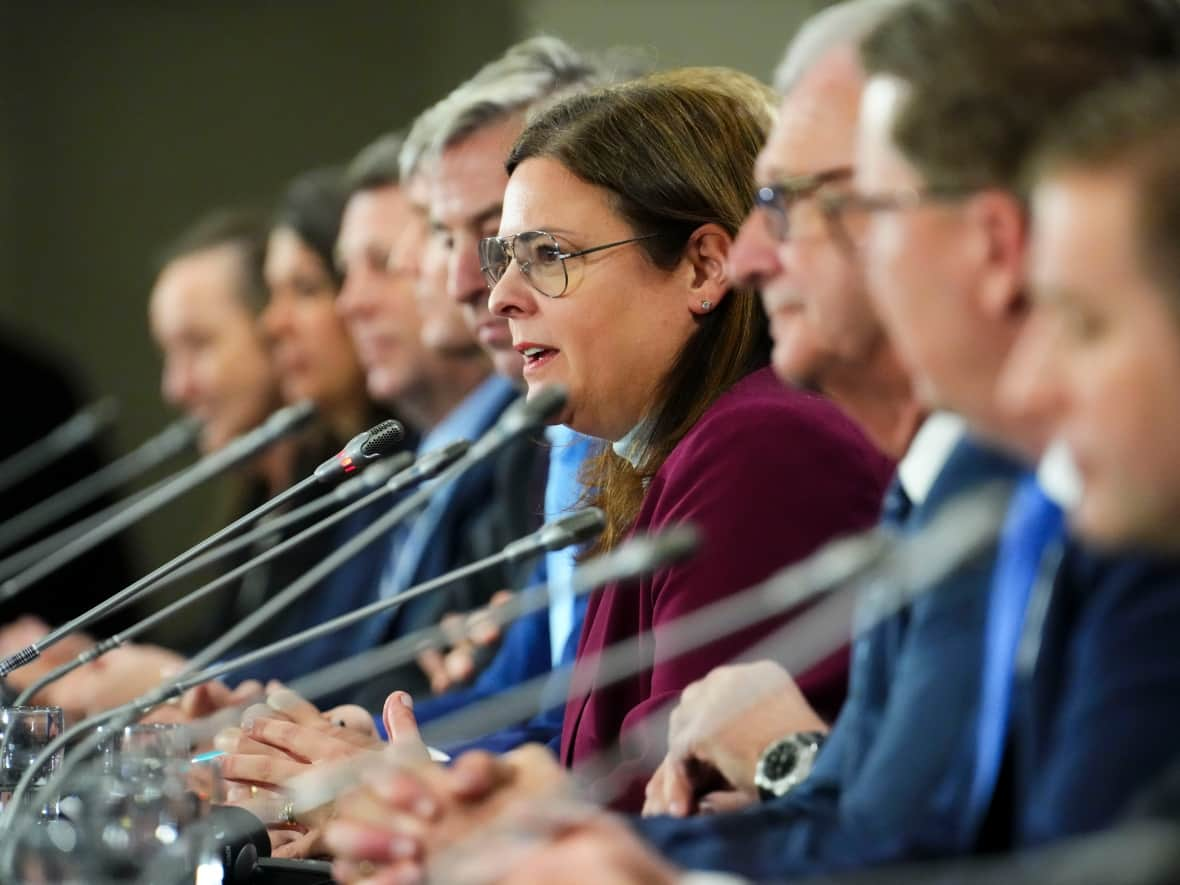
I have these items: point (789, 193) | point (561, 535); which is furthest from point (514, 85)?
point (561, 535)

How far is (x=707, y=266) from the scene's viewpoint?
2.44m

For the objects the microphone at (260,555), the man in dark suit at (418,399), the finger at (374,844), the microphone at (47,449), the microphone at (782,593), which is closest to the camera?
the microphone at (782,593)

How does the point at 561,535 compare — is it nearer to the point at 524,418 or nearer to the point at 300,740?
the point at 524,418

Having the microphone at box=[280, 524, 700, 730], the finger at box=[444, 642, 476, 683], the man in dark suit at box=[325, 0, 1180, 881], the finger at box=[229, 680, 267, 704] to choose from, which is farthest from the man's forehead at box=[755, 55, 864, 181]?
the finger at box=[444, 642, 476, 683]

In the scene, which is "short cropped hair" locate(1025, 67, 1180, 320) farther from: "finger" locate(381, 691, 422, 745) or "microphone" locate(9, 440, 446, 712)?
"finger" locate(381, 691, 422, 745)

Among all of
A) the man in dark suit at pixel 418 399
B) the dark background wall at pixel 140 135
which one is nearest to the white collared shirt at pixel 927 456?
the man in dark suit at pixel 418 399

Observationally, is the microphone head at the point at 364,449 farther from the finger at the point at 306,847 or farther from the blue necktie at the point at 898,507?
the blue necktie at the point at 898,507

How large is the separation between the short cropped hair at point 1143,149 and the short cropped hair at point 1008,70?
0.06 m

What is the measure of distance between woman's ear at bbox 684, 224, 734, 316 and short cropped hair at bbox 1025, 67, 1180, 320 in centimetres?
103

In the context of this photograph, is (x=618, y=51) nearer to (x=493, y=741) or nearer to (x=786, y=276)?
(x=493, y=741)

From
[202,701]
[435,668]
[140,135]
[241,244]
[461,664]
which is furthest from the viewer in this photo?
[140,135]

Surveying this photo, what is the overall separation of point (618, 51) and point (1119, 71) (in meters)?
1.92

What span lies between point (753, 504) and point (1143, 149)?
34.8 inches

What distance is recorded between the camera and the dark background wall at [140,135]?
6.67 metres
